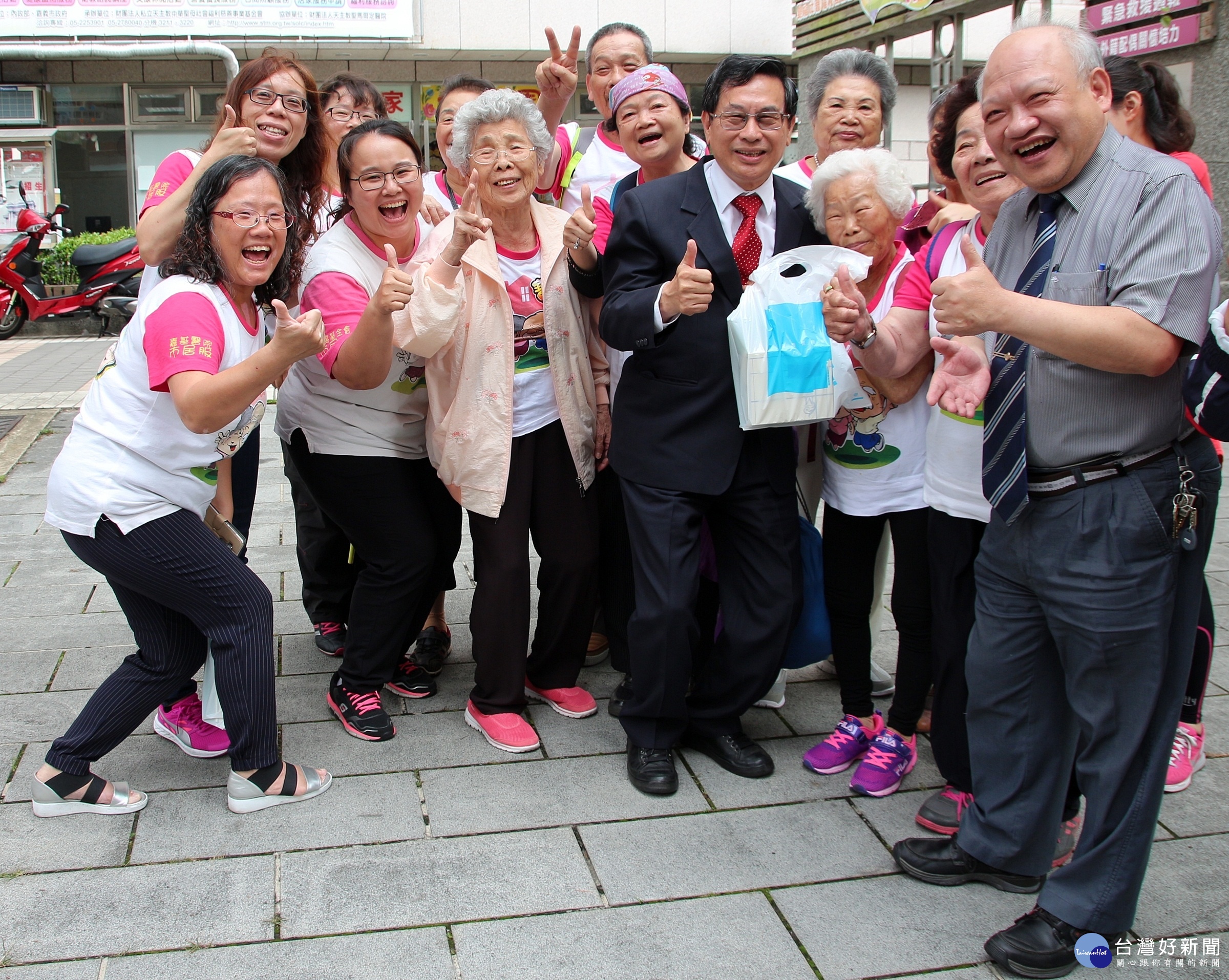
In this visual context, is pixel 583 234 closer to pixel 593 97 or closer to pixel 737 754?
pixel 593 97

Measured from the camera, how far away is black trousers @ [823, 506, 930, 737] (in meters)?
2.87

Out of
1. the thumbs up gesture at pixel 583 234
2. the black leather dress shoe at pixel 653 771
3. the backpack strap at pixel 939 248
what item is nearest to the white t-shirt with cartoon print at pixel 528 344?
the thumbs up gesture at pixel 583 234

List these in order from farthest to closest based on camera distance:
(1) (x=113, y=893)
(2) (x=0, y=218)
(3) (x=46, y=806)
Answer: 1. (2) (x=0, y=218)
2. (3) (x=46, y=806)
3. (1) (x=113, y=893)

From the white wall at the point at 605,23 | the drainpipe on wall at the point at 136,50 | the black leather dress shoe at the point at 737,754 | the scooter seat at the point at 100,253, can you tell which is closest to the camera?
the black leather dress shoe at the point at 737,754

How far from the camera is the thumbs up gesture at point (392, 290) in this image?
269 cm

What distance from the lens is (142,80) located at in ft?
47.0

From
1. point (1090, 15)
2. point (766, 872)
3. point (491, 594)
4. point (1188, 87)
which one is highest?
point (1090, 15)

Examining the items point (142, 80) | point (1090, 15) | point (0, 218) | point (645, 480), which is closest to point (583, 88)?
point (142, 80)

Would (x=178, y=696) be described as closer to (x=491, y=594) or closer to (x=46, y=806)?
(x=46, y=806)

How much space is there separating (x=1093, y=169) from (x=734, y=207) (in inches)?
41.1

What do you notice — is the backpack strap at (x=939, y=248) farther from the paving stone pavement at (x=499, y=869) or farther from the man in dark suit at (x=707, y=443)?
the paving stone pavement at (x=499, y=869)

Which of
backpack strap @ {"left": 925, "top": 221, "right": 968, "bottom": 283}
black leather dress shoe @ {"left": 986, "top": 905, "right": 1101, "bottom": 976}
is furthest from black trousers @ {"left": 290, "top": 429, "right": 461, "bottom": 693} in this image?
black leather dress shoe @ {"left": 986, "top": 905, "right": 1101, "bottom": 976}

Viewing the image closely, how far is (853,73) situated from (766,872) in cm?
252

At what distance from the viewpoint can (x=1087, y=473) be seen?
2070 mm
